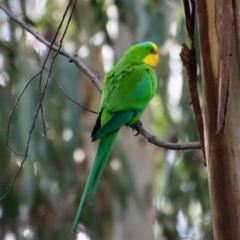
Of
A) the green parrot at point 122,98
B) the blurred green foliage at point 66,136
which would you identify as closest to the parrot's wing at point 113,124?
the green parrot at point 122,98

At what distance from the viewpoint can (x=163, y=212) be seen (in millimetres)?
4652

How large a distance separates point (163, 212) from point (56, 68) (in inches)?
69.8

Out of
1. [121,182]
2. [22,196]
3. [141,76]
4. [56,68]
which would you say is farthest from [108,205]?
[141,76]

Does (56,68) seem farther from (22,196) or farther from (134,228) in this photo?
(134,228)

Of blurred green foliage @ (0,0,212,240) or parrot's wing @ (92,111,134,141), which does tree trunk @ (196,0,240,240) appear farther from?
blurred green foliage @ (0,0,212,240)

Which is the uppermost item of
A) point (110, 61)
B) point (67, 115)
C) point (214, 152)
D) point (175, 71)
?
point (110, 61)

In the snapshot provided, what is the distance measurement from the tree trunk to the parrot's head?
1.36 meters

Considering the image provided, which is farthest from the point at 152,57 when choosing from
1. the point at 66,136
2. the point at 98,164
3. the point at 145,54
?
the point at 66,136

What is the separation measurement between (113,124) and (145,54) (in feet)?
1.94

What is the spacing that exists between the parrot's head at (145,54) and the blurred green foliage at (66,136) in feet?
1.85

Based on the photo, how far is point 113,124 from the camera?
2012 mm

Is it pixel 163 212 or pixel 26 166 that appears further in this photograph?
pixel 163 212

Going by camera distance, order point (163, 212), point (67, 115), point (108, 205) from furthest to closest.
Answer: point (163, 212) → point (108, 205) → point (67, 115)

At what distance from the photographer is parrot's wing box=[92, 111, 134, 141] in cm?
197
